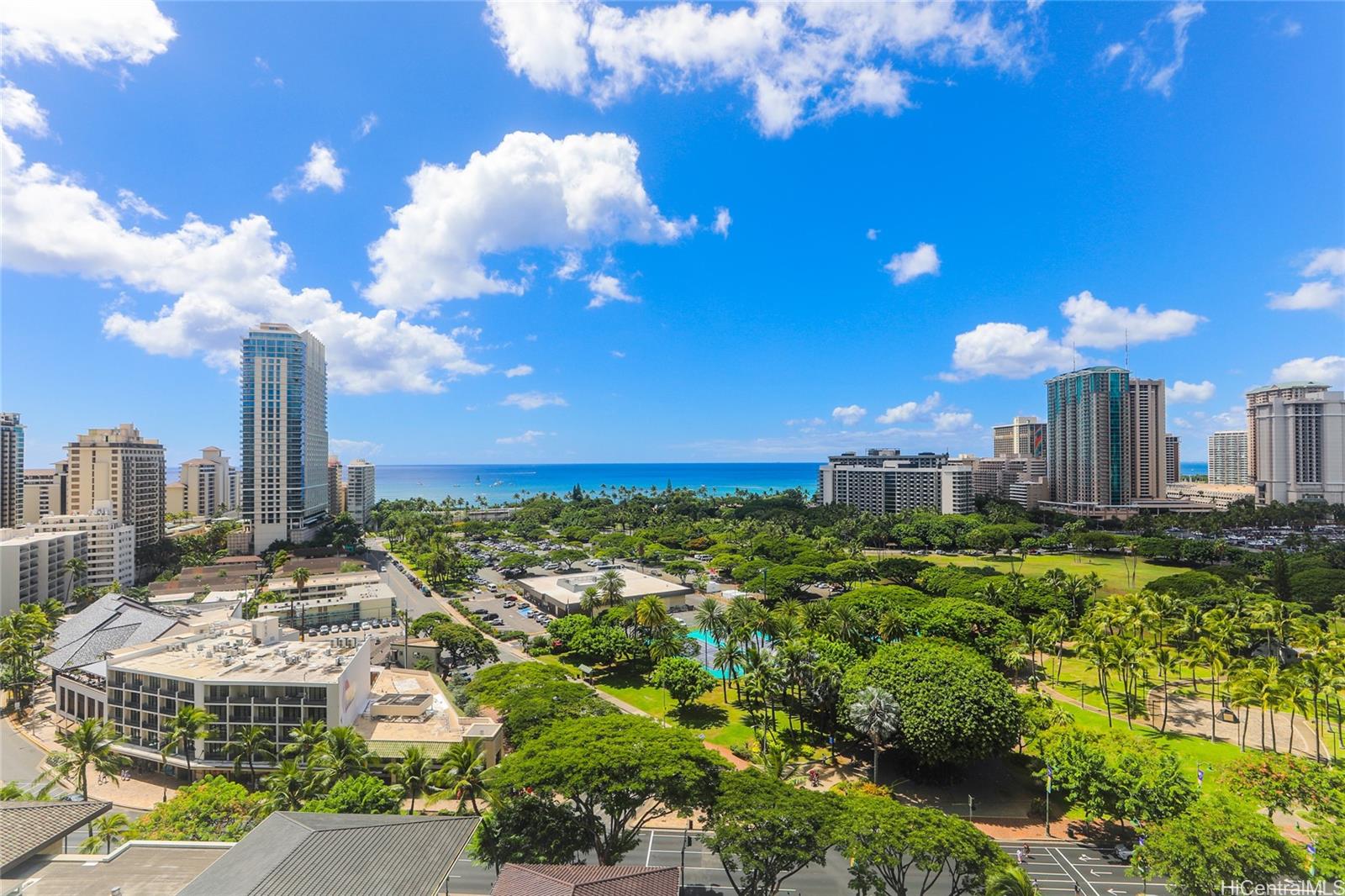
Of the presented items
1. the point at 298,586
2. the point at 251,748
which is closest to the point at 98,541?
the point at 298,586

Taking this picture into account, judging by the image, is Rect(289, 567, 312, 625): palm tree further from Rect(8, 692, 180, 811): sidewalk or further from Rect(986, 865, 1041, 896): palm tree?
Rect(986, 865, 1041, 896): palm tree

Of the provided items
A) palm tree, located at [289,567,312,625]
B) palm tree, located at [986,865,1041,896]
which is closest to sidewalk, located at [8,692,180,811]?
palm tree, located at [289,567,312,625]

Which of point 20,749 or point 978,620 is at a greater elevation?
point 978,620

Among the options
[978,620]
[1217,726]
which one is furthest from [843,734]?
[1217,726]

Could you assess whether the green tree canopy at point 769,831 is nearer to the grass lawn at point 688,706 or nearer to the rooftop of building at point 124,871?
the grass lawn at point 688,706

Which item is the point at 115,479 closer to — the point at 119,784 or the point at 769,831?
the point at 119,784

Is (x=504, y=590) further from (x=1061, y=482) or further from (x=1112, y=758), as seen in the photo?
(x=1061, y=482)
